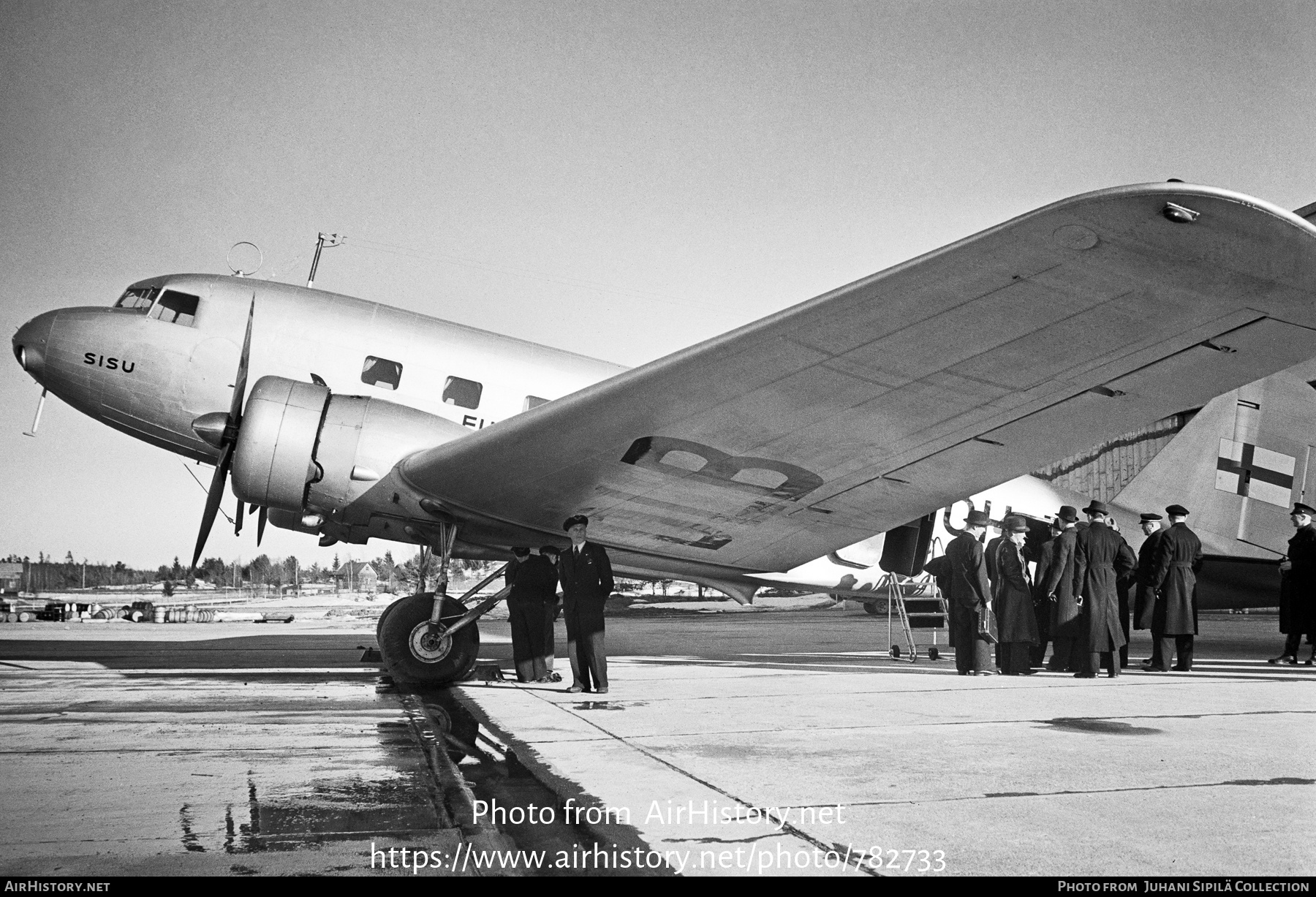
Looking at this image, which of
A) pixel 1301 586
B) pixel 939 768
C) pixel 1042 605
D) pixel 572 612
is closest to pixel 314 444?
pixel 572 612

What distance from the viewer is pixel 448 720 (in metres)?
5.85

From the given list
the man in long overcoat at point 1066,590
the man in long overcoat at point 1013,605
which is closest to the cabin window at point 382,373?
the man in long overcoat at point 1013,605

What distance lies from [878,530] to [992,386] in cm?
309

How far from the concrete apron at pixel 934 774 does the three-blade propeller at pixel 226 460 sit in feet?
9.64

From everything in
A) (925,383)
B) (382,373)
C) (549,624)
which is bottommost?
(549,624)

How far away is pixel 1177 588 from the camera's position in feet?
30.5

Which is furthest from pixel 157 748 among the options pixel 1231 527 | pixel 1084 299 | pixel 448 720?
pixel 1231 527

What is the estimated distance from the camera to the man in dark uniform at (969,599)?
8938mm

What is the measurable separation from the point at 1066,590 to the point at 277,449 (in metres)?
7.24

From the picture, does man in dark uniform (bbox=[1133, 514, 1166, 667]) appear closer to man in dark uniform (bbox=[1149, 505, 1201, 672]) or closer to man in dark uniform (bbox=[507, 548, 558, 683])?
man in dark uniform (bbox=[1149, 505, 1201, 672])

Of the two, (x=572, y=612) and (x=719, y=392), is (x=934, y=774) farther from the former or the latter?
(x=572, y=612)

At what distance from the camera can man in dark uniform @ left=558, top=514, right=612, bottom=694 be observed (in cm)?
724

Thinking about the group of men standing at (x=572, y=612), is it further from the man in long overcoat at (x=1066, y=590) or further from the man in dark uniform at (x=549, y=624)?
the man in long overcoat at (x=1066, y=590)
